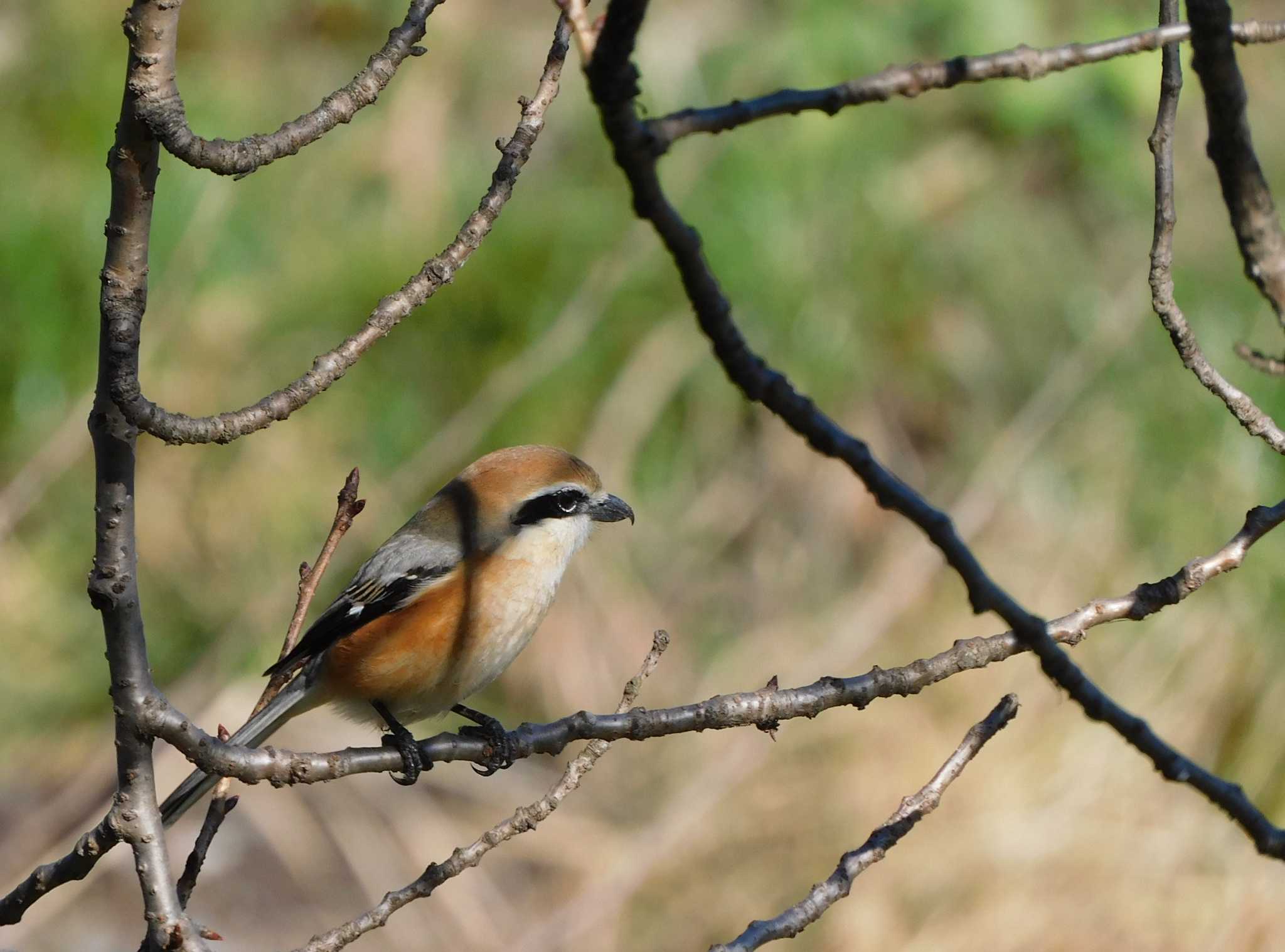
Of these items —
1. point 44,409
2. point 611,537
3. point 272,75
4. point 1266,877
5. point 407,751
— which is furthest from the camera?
point 272,75

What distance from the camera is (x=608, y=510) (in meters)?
3.12

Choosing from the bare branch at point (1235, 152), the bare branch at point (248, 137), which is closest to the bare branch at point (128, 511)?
the bare branch at point (248, 137)

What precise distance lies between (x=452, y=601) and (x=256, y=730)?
467 millimetres

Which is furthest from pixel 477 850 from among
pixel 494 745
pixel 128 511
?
pixel 128 511

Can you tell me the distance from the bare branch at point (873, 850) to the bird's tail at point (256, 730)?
3.69 feet

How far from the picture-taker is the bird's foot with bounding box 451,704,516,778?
1.96 meters

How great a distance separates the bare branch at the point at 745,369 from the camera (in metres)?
0.91

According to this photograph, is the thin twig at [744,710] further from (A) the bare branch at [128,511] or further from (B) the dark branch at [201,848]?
(B) the dark branch at [201,848]

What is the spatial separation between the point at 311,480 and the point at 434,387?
2.22 ft

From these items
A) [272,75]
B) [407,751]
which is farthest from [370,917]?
[272,75]

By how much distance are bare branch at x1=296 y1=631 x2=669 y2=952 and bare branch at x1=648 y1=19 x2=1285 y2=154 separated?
3.13 feet

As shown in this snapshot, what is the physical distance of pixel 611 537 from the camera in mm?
5910

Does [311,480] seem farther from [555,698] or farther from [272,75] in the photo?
[272,75]

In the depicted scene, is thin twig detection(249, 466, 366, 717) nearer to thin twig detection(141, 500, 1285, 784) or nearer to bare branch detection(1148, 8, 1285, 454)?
thin twig detection(141, 500, 1285, 784)
